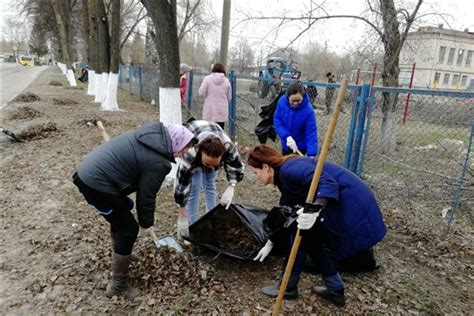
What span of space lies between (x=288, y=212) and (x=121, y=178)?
1125mm

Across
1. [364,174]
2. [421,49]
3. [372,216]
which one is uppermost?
[421,49]

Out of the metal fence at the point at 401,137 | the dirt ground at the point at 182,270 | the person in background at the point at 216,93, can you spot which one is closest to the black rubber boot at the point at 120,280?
the dirt ground at the point at 182,270

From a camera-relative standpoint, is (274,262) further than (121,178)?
Yes

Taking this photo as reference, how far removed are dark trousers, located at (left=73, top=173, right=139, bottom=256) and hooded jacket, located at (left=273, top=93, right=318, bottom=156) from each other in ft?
6.84

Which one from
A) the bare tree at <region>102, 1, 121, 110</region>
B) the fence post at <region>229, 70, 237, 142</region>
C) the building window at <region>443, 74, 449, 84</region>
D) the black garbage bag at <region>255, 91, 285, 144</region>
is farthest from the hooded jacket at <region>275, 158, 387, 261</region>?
the building window at <region>443, 74, 449, 84</region>

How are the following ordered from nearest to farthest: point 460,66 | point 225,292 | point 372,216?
point 372,216 → point 225,292 → point 460,66

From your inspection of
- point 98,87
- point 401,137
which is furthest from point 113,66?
point 401,137

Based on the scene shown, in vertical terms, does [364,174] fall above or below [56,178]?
above

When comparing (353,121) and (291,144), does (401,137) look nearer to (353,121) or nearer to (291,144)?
(353,121)

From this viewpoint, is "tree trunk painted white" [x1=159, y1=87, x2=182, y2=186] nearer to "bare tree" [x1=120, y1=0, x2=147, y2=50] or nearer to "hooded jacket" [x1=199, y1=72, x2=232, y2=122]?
"hooded jacket" [x1=199, y1=72, x2=232, y2=122]

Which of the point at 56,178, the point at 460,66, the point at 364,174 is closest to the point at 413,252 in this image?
the point at 364,174

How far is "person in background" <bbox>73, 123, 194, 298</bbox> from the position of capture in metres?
1.96

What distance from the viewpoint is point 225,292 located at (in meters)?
2.39

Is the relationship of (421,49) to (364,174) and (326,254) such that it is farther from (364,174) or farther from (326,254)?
(326,254)
